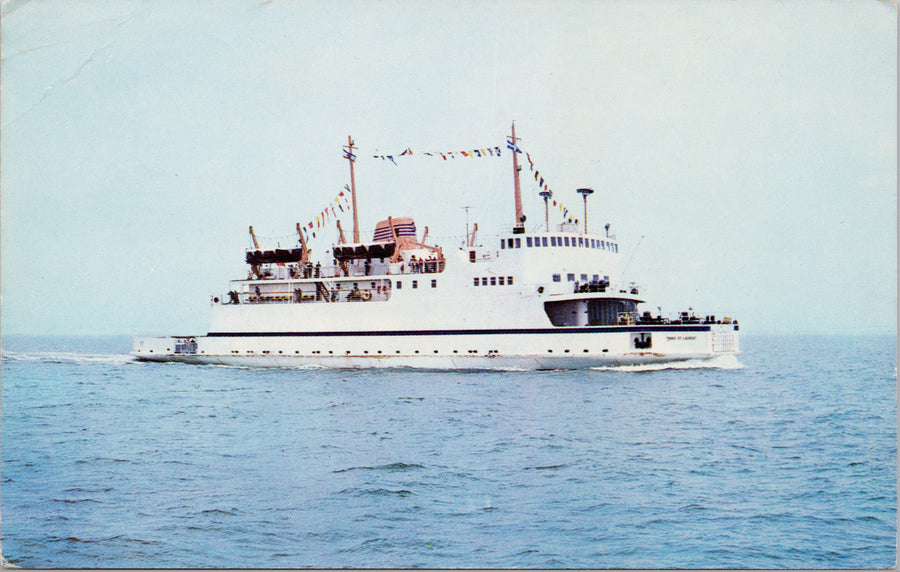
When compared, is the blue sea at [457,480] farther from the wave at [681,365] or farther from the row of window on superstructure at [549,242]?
the row of window on superstructure at [549,242]

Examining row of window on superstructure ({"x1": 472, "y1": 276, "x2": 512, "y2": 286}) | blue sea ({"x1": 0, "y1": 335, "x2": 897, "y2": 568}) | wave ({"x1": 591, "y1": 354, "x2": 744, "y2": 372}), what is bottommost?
blue sea ({"x1": 0, "y1": 335, "x2": 897, "y2": 568})

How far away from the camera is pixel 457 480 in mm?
14148

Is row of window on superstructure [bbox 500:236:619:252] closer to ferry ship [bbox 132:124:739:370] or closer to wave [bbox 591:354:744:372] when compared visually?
ferry ship [bbox 132:124:739:370]

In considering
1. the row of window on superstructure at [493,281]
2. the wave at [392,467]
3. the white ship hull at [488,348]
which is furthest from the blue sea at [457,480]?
the row of window on superstructure at [493,281]

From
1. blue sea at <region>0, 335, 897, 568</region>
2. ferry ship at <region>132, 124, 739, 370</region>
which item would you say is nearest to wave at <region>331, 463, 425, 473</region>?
blue sea at <region>0, 335, 897, 568</region>

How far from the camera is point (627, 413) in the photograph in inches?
817

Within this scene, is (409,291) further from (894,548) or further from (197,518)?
(894,548)

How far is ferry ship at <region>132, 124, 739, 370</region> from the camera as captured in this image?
31.6 meters

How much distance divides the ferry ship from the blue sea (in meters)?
5.41

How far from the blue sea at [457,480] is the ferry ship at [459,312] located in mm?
5411

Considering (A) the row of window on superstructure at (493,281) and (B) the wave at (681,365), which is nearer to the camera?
(B) the wave at (681,365)

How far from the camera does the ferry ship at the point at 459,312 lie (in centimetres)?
3158

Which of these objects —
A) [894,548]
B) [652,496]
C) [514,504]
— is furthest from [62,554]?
[894,548]

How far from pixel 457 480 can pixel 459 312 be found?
1992 centimetres
